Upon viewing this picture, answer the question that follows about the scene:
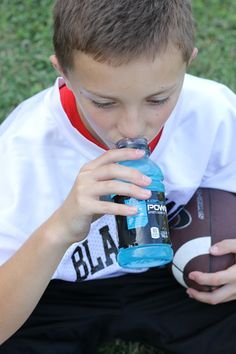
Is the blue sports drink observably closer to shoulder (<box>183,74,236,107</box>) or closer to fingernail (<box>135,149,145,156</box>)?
fingernail (<box>135,149,145,156</box>)

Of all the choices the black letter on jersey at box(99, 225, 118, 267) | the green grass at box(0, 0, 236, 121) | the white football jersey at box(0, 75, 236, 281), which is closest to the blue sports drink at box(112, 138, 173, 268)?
the white football jersey at box(0, 75, 236, 281)

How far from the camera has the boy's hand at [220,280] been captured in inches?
76.0

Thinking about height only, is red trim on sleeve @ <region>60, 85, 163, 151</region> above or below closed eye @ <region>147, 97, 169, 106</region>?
below

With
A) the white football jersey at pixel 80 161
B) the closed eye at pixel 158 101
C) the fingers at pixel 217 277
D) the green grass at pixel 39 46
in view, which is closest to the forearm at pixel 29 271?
the white football jersey at pixel 80 161

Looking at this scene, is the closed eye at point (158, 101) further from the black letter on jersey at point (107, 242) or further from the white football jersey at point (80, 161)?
the black letter on jersey at point (107, 242)

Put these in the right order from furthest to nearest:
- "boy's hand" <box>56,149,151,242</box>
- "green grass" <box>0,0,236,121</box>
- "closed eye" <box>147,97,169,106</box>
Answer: "green grass" <box>0,0,236,121</box>, "closed eye" <box>147,97,169,106</box>, "boy's hand" <box>56,149,151,242</box>

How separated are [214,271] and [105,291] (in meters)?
0.32

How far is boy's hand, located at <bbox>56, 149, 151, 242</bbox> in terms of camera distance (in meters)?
1.43

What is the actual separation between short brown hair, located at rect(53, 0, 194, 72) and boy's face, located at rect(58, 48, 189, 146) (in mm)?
20

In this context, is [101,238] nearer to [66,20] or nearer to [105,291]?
[105,291]

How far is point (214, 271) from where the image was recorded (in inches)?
77.6

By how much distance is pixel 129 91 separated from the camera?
1472 millimetres

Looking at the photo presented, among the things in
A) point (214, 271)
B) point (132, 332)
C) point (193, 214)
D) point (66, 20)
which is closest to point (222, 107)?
point (193, 214)

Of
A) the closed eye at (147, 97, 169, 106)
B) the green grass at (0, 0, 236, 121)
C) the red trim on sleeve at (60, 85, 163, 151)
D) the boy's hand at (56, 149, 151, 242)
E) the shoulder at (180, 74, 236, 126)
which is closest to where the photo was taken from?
the boy's hand at (56, 149, 151, 242)
